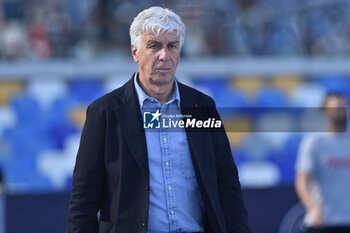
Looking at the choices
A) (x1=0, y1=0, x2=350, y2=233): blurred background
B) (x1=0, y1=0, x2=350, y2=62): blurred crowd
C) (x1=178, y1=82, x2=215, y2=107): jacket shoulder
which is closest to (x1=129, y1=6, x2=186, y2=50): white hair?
(x1=178, y1=82, x2=215, y2=107): jacket shoulder

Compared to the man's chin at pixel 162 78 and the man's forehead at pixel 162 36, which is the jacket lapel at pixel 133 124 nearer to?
the man's chin at pixel 162 78

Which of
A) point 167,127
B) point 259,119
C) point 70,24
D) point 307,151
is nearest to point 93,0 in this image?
point 70,24

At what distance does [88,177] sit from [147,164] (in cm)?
24

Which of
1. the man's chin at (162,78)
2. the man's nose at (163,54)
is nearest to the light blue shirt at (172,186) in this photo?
the man's chin at (162,78)

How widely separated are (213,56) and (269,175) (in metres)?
1.71

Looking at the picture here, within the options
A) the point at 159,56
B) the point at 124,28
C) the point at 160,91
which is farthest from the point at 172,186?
the point at 124,28

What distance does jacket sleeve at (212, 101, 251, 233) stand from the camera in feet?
9.03

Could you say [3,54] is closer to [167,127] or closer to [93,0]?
[93,0]

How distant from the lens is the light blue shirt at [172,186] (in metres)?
2.61

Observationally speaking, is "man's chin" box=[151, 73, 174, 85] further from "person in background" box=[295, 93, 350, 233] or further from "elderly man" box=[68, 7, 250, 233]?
"person in background" box=[295, 93, 350, 233]

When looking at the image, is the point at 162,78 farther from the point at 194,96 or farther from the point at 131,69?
the point at 131,69

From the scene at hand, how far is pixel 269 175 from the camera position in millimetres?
8625

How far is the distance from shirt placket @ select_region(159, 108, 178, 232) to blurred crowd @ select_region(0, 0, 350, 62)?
5.63m

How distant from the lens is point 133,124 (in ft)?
8.73
